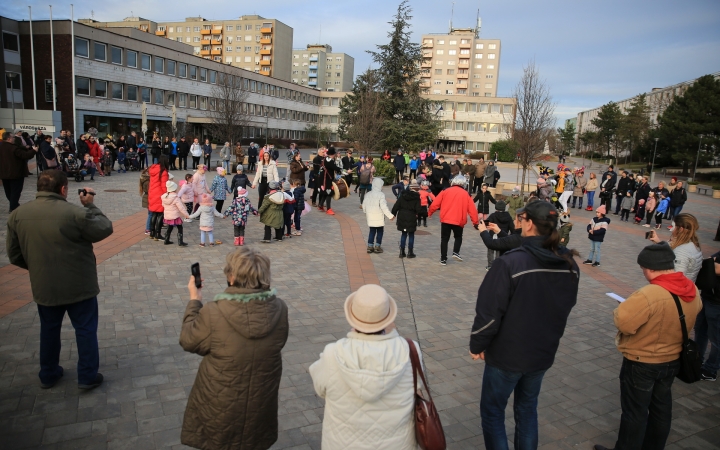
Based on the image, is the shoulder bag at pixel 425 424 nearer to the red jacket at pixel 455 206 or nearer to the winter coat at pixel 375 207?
the red jacket at pixel 455 206

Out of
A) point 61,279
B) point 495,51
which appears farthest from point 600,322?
point 495,51

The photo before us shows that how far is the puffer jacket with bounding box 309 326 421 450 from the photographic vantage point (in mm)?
2346

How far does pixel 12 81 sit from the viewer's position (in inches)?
1614

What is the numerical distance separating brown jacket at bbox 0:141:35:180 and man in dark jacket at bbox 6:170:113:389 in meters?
8.27

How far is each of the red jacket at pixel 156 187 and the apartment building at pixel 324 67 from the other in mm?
126554

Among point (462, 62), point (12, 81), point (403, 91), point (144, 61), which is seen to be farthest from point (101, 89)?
point (462, 62)

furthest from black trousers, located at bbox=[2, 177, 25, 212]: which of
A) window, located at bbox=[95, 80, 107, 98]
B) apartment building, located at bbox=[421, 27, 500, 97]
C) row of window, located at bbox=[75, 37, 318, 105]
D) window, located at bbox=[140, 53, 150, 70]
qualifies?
apartment building, located at bbox=[421, 27, 500, 97]

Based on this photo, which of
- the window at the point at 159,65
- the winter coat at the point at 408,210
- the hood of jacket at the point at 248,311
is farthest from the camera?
the window at the point at 159,65

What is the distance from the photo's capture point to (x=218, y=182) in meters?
12.9

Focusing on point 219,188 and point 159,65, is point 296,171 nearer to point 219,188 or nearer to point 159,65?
point 219,188

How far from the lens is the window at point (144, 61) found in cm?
4888

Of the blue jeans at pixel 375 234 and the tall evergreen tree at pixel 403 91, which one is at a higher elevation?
the tall evergreen tree at pixel 403 91

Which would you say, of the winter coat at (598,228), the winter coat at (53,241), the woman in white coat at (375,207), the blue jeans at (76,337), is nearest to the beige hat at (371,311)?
the winter coat at (53,241)

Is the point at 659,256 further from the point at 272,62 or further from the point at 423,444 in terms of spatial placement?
the point at 272,62
